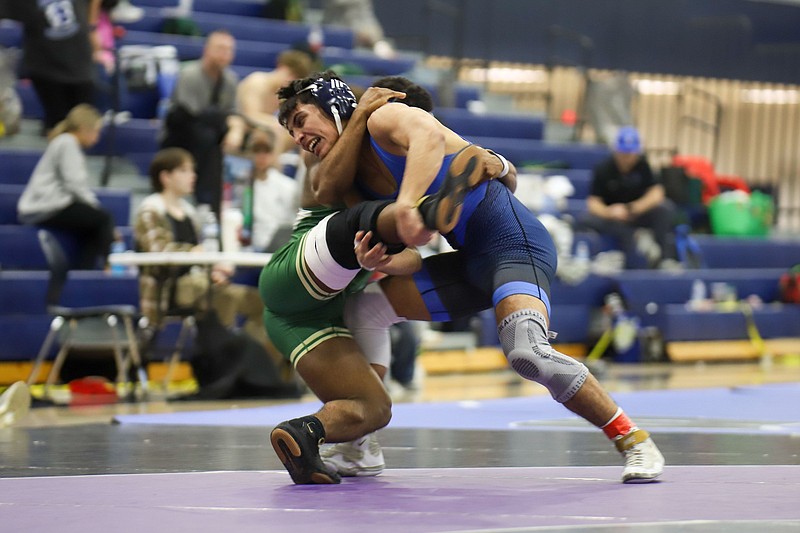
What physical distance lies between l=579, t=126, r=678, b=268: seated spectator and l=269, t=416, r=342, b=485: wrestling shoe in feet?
22.5

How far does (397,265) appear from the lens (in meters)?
3.56

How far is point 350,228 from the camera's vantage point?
3.40 m

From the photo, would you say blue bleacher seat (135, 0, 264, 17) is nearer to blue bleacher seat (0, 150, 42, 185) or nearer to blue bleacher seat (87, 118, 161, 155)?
blue bleacher seat (87, 118, 161, 155)

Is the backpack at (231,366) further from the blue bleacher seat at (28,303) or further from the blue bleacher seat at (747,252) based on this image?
the blue bleacher seat at (747,252)

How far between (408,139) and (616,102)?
30.9 ft

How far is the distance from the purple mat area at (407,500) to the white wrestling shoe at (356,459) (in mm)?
45

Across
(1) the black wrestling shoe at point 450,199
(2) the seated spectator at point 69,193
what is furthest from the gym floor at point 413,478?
(2) the seated spectator at point 69,193

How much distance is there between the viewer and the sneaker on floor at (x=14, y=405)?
5.32 meters

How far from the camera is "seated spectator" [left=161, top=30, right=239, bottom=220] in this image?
8094 mm

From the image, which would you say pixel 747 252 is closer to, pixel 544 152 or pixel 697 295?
pixel 697 295

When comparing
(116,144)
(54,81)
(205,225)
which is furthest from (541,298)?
(116,144)

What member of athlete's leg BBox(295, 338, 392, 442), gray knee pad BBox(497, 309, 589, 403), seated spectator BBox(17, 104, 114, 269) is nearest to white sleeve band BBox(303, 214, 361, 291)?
athlete's leg BBox(295, 338, 392, 442)

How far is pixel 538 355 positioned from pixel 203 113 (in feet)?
17.0

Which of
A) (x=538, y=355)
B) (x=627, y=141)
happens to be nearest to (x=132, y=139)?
(x=627, y=141)
